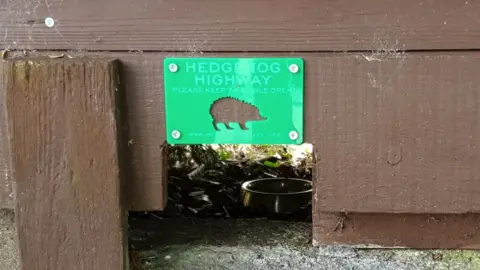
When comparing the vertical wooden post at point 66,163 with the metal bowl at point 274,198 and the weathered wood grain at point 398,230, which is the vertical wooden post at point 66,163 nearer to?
the weathered wood grain at point 398,230

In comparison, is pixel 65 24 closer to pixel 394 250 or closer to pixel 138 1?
pixel 138 1

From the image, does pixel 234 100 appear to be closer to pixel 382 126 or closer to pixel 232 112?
pixel 232 112

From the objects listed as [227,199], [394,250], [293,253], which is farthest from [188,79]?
[227,199]

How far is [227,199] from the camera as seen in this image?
1.62 m

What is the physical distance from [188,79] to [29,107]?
10.5 inches

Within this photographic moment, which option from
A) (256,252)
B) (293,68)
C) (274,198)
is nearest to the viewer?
(293,68)

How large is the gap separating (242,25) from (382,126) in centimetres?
28

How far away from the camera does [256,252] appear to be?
1153 mm

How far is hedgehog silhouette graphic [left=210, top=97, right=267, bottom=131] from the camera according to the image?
1.04 m

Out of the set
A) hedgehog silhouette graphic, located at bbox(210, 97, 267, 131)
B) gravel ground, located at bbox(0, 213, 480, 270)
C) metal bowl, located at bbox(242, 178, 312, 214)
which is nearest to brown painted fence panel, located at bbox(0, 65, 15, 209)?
gravel ground, located at bbox(0, 213, 480, 270)

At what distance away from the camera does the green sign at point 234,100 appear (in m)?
1.03

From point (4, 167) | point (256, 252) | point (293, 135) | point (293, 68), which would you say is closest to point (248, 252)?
point (256, 252)

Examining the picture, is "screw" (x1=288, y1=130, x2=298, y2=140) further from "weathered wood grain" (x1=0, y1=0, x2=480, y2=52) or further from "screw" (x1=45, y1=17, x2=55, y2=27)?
"screw" (x1=45, y1=17, x2=55, y2=27)

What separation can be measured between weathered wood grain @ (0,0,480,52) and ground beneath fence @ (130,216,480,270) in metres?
0.38
